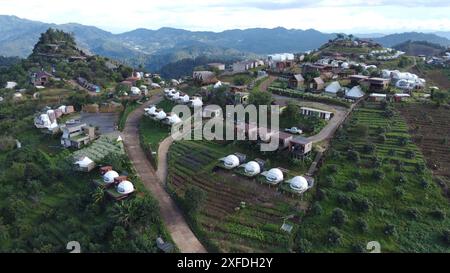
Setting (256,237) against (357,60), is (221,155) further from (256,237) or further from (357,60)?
(357,60)

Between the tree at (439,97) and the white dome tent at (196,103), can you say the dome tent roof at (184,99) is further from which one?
the tree at (439,97)

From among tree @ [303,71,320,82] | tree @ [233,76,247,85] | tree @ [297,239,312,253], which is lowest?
tree @ [297,239,312,253]

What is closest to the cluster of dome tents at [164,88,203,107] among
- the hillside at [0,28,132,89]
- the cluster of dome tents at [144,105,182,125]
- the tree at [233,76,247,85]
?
the cluster of dome tents at [144,105,182,125]

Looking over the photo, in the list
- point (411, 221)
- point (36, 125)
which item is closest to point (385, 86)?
point (411, 221)

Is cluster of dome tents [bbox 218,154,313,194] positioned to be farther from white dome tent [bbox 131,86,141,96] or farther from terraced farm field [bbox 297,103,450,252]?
white dome tent [bbox 131,86,141,96]

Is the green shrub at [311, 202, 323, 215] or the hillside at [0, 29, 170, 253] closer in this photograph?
the hillside at [0, 29, 170, 253]

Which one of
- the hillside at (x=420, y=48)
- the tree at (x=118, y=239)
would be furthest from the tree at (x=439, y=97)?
the hillside at (x=420, y=48)
